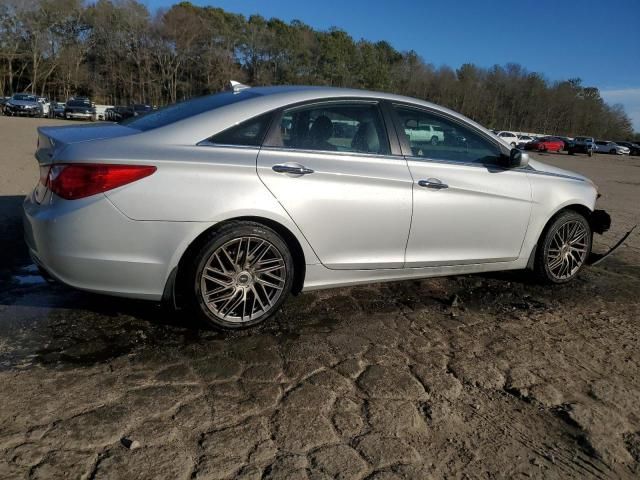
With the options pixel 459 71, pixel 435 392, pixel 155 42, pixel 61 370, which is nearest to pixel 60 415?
pixel 61 370

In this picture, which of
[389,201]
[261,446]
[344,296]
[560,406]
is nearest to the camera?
[261,446]

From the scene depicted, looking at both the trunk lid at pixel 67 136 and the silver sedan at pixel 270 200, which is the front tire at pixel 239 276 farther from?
the trunk lid at pixel 67 136

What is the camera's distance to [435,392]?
279 centimetres

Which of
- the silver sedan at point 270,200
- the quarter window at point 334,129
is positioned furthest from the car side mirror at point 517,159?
the quarter window at point 334,129

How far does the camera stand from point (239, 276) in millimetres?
3309

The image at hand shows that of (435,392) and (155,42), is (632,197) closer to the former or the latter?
(435,392)

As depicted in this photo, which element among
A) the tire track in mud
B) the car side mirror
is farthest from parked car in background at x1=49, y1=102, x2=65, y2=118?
the tire track in mud

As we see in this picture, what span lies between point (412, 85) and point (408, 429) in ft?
312

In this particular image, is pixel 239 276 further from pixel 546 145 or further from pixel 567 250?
pixel 546 145

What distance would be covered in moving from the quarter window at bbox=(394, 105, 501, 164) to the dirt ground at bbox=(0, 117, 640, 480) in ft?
3.91

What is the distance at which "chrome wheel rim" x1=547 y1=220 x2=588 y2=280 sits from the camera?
4617mm

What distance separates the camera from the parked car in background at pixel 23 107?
4009 cm

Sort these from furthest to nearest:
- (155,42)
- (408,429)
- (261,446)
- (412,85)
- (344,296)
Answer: (412,85) → (155,42) → (344,296) → (408,429) → (261,446)

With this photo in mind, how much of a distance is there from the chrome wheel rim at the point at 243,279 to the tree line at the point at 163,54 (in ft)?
212
